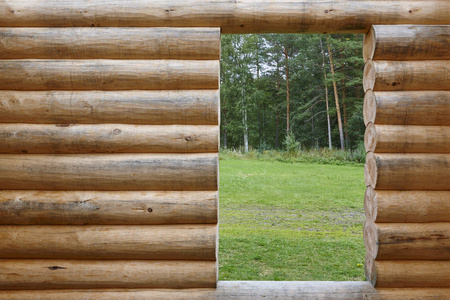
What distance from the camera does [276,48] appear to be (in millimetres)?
22469

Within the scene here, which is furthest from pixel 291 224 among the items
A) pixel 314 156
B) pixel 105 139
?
pixel 314 156

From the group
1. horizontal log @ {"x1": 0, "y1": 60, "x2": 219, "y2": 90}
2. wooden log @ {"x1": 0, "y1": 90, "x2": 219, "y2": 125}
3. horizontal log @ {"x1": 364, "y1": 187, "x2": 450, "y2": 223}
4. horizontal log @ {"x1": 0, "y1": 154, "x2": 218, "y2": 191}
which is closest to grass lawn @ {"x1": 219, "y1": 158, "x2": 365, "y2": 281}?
horizontal log @ {"x1": 364, "y1": 187, "x2": 450, "y2": 223}

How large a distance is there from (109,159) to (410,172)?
315 centimetres

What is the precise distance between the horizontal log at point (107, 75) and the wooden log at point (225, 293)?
2148mm

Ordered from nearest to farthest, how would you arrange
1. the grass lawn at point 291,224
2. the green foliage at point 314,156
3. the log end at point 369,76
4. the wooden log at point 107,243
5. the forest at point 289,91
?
the wooden log at point 107,243 < the log end at point 369,76 < the grass lawn at point 291,224 < the green foliage at point 314,156 < the forest at point 289,91

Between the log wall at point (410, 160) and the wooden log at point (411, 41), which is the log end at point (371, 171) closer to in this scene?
the log wall at point (410, 160)

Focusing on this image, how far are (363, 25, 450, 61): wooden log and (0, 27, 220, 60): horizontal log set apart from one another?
5.62ft

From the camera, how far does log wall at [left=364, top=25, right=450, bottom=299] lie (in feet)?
10.6

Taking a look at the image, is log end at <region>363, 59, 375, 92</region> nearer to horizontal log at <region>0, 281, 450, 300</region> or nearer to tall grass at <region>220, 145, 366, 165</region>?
horizontal log at <region>0, 281, 450, 300</region>

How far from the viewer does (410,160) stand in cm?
324

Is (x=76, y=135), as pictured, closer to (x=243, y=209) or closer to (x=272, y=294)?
(x=272, y=294)

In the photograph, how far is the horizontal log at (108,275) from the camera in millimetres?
3197

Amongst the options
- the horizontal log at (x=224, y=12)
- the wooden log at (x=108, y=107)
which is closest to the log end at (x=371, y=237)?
the wooden log at (x=108, y=107)

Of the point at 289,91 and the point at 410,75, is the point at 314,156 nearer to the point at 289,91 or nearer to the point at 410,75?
the point at 289,91
